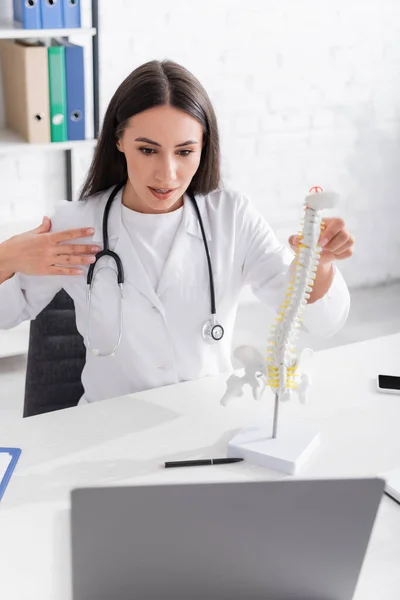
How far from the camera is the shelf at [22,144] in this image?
2.69 meters

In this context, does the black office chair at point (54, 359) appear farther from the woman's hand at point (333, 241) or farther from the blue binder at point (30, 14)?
the blue binder at point (30, 14)

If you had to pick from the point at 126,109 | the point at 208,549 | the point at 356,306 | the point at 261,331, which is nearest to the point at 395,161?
the point at 356,306

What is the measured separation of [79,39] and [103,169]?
1.45 metres

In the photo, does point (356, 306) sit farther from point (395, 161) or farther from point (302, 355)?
point (302, 355)

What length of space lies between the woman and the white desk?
0.13 meters

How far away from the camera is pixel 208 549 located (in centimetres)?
84

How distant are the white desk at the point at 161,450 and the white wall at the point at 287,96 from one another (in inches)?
70.1

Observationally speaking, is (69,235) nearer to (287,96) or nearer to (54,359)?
(54,359)

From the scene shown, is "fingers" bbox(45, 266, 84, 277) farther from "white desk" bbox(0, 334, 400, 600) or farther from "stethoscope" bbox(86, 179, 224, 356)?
"white desk" bbox(0, 334, 400, 600)

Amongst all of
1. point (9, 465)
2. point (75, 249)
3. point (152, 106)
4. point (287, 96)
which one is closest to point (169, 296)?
point (75, 249)

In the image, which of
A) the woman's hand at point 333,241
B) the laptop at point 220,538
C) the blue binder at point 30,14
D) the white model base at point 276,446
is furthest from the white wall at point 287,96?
the laptop at point 220,538

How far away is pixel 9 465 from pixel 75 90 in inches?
66.7

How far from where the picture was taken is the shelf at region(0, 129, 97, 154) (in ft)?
8.81

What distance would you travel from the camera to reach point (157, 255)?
1.65 m
